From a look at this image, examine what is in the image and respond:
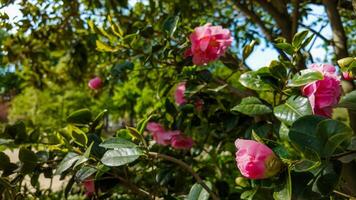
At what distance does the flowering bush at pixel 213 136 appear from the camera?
1021mm

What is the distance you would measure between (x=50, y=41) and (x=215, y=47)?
1998 millimetres

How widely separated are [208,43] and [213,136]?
3.38 ft

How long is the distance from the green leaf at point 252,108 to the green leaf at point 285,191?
0.38 m

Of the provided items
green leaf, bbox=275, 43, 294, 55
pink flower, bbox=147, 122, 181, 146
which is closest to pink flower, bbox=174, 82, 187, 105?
pink flower, bbox=147, 122, 181, 146

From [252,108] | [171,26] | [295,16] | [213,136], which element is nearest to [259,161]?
[252,108]

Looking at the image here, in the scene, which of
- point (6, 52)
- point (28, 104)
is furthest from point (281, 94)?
point (28, 104)

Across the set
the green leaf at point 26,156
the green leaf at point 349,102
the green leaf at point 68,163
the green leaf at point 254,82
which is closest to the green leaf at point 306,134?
the green leaf at point 349,102

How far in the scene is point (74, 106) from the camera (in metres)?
→ 11.5

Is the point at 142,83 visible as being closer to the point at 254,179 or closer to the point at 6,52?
the point at 6,52

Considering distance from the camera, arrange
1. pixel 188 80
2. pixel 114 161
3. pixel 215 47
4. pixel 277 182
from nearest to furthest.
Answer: pixel 277 182
pixel 114 161
pixel 215 47
pixel 188 80

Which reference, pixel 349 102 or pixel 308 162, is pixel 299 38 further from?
pixel 308 162

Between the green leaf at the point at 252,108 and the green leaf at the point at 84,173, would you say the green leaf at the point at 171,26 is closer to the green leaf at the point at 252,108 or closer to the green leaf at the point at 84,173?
the green leaf at the point at 252,108

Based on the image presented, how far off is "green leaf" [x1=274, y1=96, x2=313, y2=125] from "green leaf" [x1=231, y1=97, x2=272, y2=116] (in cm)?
10

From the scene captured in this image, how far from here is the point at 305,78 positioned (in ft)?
3.95
